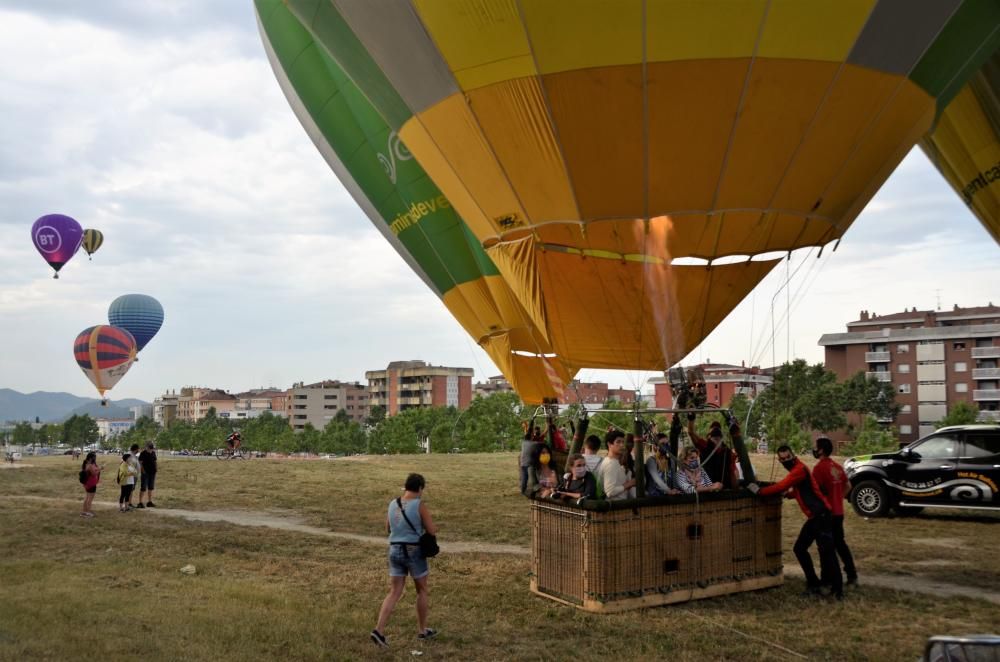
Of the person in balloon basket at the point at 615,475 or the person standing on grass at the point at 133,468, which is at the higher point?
the person in balloon basket at the point at 615,475

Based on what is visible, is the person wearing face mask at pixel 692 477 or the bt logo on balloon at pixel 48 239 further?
the bt logo on balloon at pixel 48 239

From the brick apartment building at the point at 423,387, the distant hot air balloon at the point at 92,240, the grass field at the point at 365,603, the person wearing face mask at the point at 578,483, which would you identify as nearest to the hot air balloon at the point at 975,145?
the grass field at the point at 365,603

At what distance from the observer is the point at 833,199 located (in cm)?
877

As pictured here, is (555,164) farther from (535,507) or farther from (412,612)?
(412,612)

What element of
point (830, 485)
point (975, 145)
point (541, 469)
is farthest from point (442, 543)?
point (975, 145)

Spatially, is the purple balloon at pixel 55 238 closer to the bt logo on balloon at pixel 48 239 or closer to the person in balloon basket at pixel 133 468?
the bt logo on balloon at pixel 48 239

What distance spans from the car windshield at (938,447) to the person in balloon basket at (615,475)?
26.5ft

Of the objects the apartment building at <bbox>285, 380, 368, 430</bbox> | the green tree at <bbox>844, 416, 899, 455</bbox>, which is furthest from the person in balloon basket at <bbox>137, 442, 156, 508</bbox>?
the apartment building at <bbox>285, 380, 368, 430</bbox>

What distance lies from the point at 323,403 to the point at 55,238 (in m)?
111

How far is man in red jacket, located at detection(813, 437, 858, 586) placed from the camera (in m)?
8.37

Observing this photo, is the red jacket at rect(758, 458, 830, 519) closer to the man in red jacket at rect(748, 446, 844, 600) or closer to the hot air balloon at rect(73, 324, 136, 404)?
the man in red jacket at rect(748, 446, 844, 600)

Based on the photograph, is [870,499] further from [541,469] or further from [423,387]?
[423,387]

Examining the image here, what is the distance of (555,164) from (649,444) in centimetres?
338

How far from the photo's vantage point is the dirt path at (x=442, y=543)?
8.75 meters
